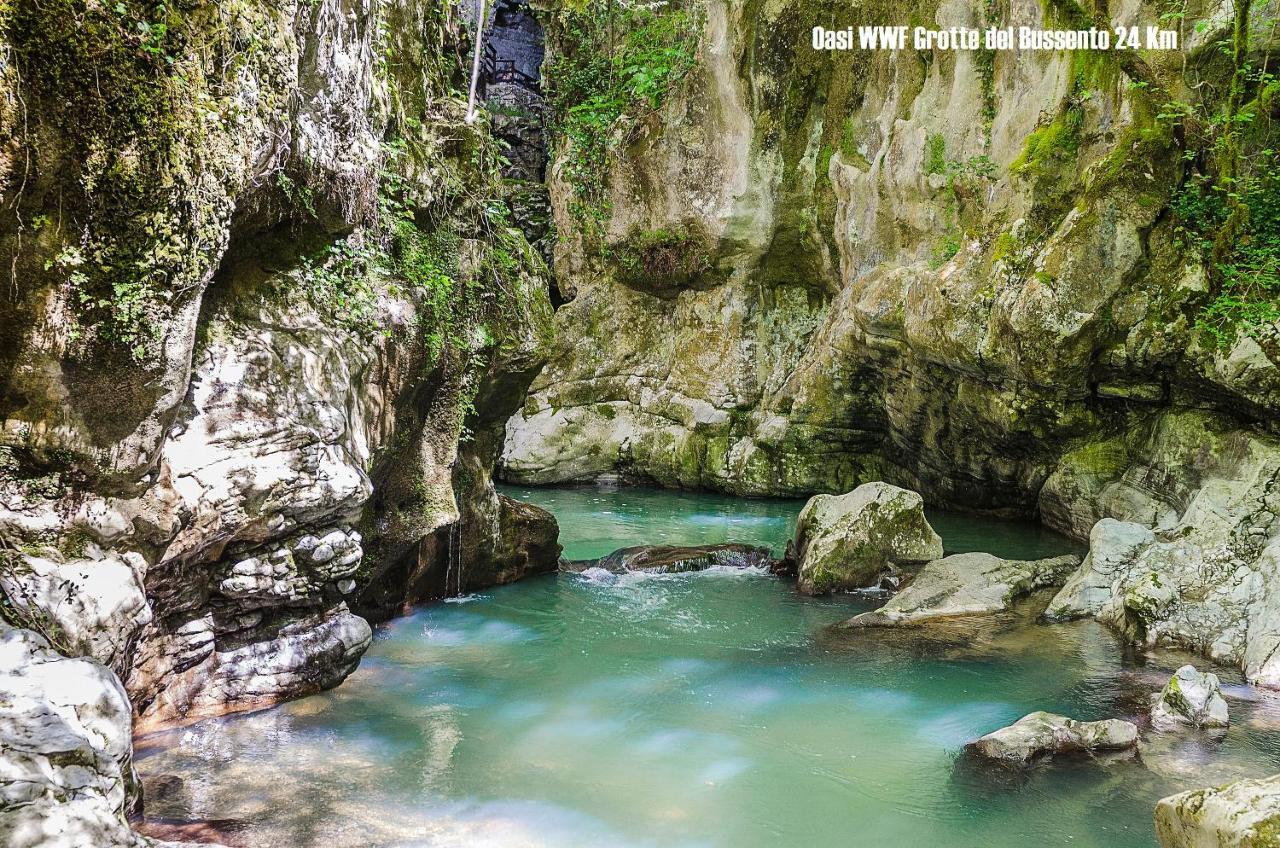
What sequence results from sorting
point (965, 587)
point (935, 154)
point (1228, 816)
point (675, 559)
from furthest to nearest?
point (935, 154) < point (675, 559) < point (965, 587) < point (1228, 816)

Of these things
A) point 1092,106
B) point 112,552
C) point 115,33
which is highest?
point 1092,106

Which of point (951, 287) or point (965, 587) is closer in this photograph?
point (965, 587)

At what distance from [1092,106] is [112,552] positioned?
1142cm

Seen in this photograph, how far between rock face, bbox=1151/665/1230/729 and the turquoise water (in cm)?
22

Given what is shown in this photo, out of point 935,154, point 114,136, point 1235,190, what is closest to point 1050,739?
point 114,136

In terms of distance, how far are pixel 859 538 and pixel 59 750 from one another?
28.2 feet

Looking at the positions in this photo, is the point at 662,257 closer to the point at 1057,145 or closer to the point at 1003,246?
the point at 1003,246

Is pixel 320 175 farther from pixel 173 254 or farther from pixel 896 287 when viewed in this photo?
pixel 896 287

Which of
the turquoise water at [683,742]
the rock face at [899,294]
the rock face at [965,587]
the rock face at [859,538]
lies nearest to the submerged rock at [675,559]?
the rock face at [859,538]

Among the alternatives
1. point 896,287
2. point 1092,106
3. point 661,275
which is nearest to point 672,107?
point 661,275

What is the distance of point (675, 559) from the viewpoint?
11.4 m

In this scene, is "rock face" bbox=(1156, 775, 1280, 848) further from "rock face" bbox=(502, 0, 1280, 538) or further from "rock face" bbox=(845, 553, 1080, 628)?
"rock face" bbox=(502, 0, 1280, 538)

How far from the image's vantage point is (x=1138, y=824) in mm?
4871

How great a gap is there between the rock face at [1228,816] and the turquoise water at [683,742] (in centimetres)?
140
